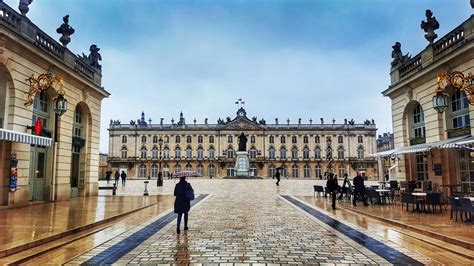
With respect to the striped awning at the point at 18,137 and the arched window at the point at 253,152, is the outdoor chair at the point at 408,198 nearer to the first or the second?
the striped awning at the point at 18,137

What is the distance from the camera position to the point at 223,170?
8412cm

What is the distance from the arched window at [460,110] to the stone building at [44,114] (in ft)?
52.0

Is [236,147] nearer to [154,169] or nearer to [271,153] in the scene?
[271,153]

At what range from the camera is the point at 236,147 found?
8512cm

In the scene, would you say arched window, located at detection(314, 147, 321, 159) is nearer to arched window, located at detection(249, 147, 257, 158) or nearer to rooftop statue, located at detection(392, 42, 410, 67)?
arched window, located at detection(249, 147, 257, 158)

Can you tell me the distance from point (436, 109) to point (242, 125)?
244ft

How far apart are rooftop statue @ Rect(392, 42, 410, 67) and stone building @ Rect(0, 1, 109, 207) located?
17.0 m

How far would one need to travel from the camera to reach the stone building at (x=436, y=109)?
13.1 m

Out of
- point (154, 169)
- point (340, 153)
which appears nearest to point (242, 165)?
point (154, 169)

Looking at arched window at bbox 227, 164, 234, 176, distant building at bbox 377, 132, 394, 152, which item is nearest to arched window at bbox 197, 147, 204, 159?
arched window at bbox 227, 164, 234, 176

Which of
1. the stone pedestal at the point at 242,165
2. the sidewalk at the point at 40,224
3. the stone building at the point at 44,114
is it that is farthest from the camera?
the stone pedestal at the point at 242,165

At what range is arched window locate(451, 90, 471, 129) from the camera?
14.2 m

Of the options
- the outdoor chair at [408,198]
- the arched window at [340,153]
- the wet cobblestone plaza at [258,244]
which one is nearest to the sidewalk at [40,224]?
the wet cobblestone plaza at [258,244]

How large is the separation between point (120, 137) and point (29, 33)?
75.3m
